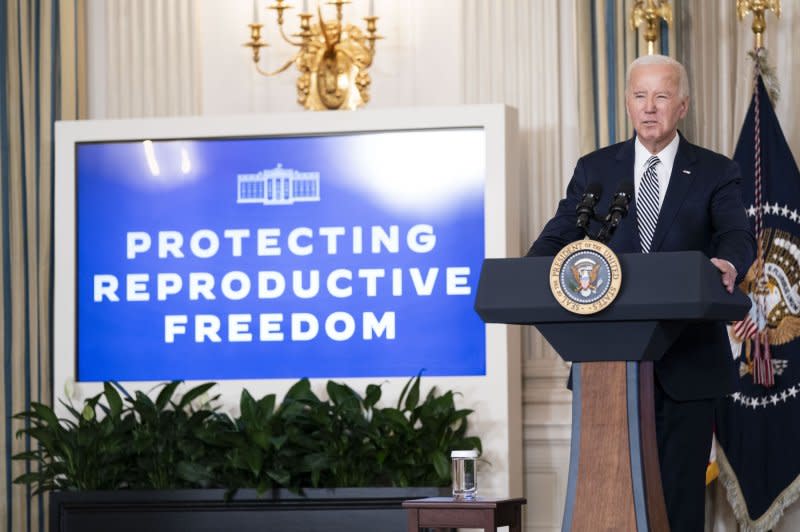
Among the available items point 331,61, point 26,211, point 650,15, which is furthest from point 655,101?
point 26,211

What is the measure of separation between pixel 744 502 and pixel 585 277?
2511mm

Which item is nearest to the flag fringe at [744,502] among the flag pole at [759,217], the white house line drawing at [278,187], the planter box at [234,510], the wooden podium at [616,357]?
the flag pole at [759,217]

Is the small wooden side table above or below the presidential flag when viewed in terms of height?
below

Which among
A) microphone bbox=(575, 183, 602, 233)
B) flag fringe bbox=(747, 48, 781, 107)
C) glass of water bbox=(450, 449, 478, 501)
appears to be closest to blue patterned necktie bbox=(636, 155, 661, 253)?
microphone bbox=(575, 183, 602, 233)

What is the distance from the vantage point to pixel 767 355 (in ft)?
16.1

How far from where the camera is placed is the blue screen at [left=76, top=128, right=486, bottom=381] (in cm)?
537

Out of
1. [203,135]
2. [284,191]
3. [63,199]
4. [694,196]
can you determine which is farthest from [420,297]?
[694,196]

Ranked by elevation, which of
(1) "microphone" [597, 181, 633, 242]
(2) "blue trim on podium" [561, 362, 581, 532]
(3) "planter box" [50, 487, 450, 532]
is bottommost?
(3) "planter box" [50, 487, 450, 532]

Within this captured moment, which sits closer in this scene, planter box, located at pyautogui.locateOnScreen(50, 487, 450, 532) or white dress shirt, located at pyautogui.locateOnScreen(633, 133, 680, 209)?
white dress shirt, located at pyautogui.locateOnScreen(633, 133, 680, 209)

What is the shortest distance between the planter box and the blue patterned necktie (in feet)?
6.96

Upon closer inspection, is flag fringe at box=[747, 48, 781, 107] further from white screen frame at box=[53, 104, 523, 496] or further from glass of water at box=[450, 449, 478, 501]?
glass of water at box=[450, 449, 478, 501]

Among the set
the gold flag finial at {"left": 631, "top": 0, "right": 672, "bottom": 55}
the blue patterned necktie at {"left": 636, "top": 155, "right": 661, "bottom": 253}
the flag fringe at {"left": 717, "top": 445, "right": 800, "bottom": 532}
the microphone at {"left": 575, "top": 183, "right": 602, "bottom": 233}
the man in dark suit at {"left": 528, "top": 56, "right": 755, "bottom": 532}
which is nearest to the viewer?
the microphone at {"left": 575, "top": 183, "right": 602, "bottom": 233}

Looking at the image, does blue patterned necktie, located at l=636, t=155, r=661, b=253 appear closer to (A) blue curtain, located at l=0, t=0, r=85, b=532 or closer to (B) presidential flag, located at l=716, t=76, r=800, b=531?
(B) presidential flag, located at l=716, t=76, r=800, b=531

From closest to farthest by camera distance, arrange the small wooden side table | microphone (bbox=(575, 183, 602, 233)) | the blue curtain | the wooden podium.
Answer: the wooden podium
microphone (bbox=(575, 183, 602, 233))
the small wooden side table
the blue curtain
